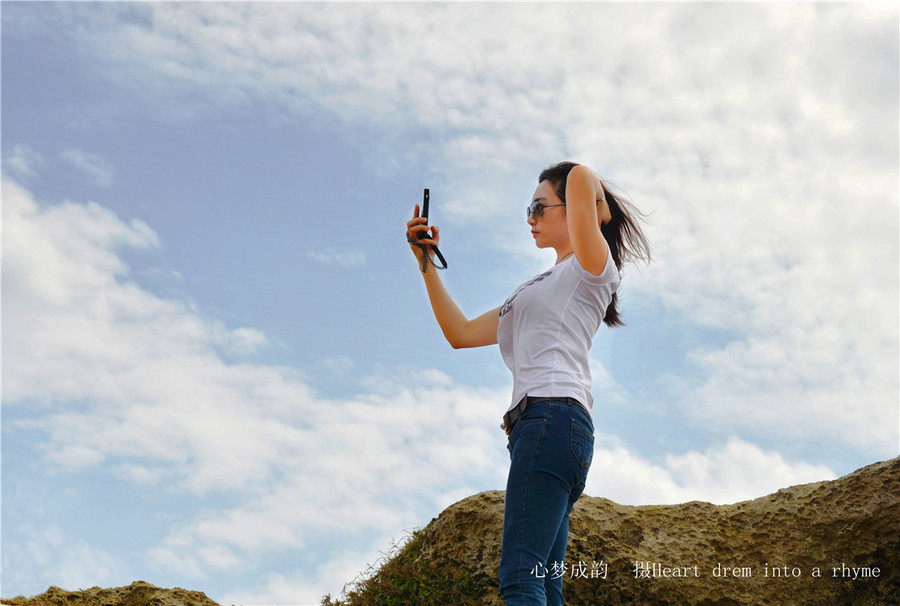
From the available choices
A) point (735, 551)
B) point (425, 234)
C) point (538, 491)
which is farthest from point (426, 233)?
point (735, 551)

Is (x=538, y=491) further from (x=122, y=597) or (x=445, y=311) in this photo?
(x=122, y=597)

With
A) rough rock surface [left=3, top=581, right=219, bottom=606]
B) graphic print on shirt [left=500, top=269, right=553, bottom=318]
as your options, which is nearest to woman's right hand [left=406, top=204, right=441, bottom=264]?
graphic print on shirt [left=500, top=269, right=553, bottom=318]

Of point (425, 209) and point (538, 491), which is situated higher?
point (425, 209)

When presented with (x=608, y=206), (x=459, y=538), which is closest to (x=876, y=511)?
(x=459, y=538)

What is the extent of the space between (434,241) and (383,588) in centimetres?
420

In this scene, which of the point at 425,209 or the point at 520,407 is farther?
the point at 425,209

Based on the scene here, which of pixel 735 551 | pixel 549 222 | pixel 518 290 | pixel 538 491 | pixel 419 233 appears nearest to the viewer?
pixel 538 491

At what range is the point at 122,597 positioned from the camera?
6605 millimetres

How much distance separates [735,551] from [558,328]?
455 cm

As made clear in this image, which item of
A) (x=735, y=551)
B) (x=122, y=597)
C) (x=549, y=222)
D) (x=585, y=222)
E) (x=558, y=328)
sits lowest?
(x=122, y=597)

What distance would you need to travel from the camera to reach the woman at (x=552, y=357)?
122 inches

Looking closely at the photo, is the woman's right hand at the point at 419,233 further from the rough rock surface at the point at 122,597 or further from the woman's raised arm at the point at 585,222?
the rough rock surface at the point at 122,597

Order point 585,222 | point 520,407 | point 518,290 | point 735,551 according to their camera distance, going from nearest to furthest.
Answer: point 520,407, point 585,222, point 518,290, point 735,551

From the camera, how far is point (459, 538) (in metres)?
7.01
